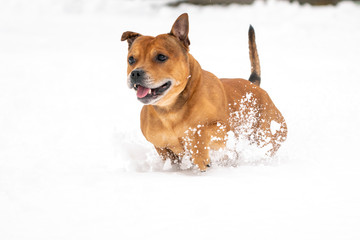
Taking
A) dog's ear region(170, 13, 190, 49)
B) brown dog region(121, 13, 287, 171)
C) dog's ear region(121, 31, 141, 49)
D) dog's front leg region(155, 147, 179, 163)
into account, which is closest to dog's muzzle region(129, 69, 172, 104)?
brown dog region(121, 13, 287, 171)

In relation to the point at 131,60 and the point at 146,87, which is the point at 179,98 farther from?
the point at 131,60

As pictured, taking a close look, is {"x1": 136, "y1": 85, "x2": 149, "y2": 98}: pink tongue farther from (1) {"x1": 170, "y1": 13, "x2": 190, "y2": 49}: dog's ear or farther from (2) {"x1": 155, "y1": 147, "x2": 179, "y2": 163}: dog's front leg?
(2) {"x1": 155, "y1": 147, "x2": 179, "y2": 163}: dog's front leg

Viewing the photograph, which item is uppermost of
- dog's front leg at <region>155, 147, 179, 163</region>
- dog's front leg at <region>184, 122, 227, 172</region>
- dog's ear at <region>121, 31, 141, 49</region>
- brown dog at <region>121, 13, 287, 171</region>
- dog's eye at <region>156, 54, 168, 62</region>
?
dog's ear at <region>121, 31, 141, 49</region>

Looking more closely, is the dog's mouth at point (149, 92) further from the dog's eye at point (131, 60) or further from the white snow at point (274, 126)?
the white snow at point (274, 126)

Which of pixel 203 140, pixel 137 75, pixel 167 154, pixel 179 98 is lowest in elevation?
pixel 167 154

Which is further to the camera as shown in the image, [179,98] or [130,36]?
[130,36]

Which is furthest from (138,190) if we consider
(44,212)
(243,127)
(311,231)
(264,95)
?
(264,95)

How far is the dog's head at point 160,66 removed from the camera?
113 inches

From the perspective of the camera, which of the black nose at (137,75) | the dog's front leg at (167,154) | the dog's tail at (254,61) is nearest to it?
the black nose at (137,75)

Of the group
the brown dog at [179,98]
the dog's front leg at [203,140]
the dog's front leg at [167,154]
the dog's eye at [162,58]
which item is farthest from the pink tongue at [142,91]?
the dog's front leg at [167,154]

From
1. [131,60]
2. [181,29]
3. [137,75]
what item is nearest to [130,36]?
[131,60]

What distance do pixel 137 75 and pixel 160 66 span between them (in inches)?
7.4

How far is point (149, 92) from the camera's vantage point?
2.90 m

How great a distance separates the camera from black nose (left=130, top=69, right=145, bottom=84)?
284 centimetres
